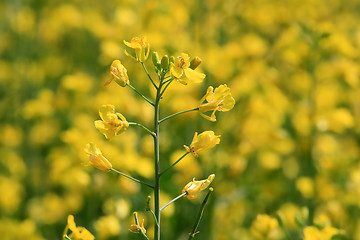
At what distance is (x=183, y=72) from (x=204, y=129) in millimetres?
→ 2051

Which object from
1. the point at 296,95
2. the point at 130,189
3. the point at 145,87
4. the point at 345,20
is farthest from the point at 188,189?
the point at 345,20

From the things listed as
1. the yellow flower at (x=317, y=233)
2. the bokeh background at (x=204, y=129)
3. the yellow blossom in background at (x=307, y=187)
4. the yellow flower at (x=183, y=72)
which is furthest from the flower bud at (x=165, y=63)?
the yellow blossom in background at (x=307, y=187)

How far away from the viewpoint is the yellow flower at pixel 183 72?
1.35 metres

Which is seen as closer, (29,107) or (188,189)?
(188,189)

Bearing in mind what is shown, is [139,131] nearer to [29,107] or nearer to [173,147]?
[173,147]

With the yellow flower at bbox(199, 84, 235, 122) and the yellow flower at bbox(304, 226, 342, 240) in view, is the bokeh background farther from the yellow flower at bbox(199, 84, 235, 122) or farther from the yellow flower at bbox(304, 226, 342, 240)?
the yellow flower at bbox(199, 84, 235, 122)

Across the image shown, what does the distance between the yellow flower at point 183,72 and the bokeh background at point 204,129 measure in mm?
1258

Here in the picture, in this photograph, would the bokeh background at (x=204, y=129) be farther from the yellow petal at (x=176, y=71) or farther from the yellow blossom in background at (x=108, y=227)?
the yellow petal at (x=176, y=71)

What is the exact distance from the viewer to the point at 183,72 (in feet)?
4.49

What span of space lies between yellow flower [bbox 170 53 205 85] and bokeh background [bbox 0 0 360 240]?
49.5 inches

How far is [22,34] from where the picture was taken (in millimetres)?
5055

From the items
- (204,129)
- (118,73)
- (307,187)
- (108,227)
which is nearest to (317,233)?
(118,73)

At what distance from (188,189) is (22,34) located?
4.06 metres

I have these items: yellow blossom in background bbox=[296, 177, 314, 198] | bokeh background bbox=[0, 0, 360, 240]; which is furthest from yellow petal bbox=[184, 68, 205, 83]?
yellow blossom in background bbox=[296, 177, 314, 198]
